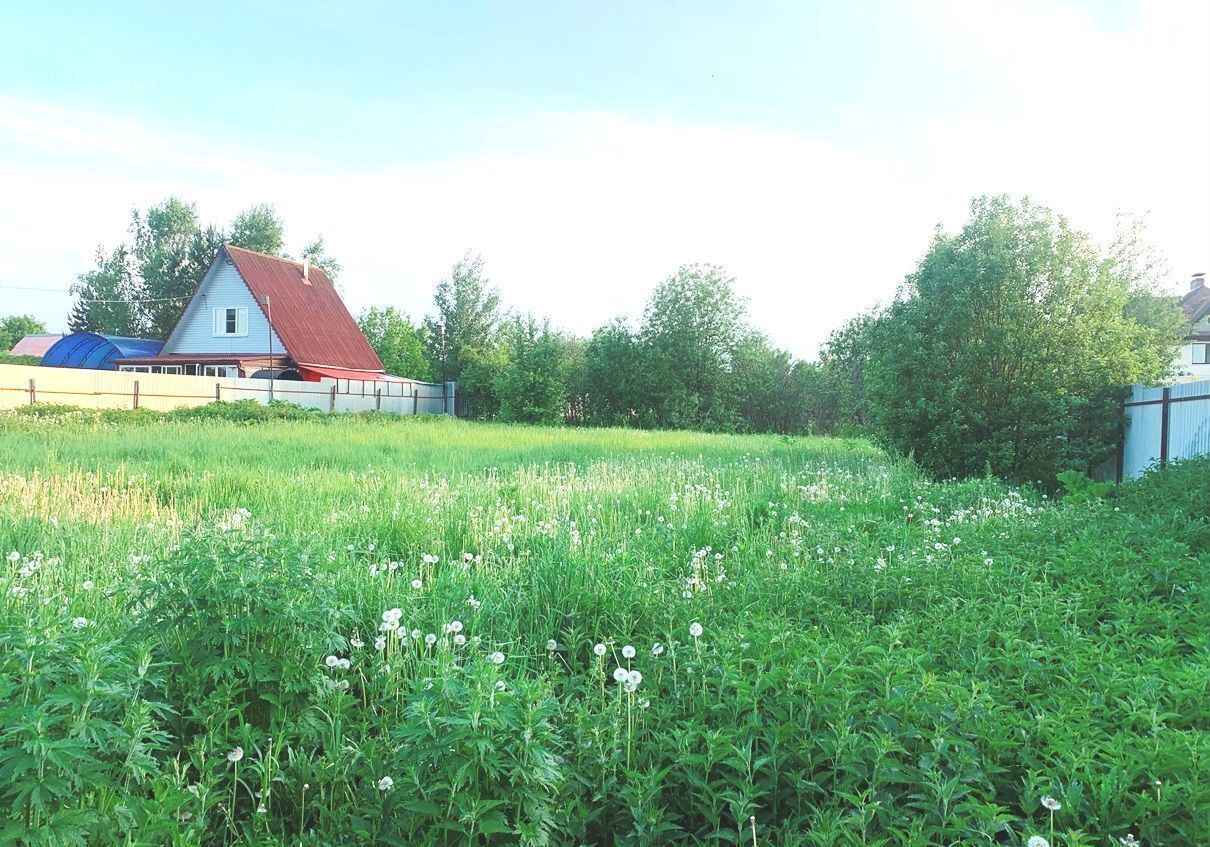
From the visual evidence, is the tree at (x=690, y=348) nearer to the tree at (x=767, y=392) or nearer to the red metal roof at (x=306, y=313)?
the tree at (x=767, y=392)

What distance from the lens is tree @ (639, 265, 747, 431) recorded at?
114 ft

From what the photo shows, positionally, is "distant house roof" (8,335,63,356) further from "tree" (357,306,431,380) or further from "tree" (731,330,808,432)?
"tree" (731,330,808,432)

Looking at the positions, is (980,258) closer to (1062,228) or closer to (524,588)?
(1062,228)

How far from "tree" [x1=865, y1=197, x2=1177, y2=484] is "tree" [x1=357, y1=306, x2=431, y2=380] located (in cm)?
4250

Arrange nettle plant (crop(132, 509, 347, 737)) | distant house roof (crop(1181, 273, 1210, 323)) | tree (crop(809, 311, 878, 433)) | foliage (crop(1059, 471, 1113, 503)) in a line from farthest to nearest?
distant house roof (crop(1181, 273, 1210, 323)), tree (crop(809, 311, 878, 433)), foliage (crop(1059, 471, 1113, 503)), nettle plant (crop(132, 509, 347, 737))

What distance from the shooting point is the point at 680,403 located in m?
34.7

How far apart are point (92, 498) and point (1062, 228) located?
14.6 m

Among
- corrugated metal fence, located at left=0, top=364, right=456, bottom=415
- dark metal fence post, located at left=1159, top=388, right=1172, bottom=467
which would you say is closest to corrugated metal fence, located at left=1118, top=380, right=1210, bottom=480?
dark metal fence post, located at left=1159, top=388, right=1172, bottom=467

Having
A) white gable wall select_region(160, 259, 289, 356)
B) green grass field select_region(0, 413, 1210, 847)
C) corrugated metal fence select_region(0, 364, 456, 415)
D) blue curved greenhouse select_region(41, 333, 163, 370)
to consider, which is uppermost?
white gable wall select_region(160, 259, 289, 356)

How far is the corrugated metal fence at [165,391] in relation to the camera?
70.8 feet

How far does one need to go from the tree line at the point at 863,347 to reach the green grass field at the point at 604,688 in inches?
259

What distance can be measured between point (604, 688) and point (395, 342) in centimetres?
5646

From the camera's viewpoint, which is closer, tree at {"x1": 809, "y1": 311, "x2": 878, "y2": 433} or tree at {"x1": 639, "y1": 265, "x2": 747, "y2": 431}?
tree at {"x1": 809, "y1": 311, "x2": 878, "y2": 433}

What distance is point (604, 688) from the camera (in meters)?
3.14
